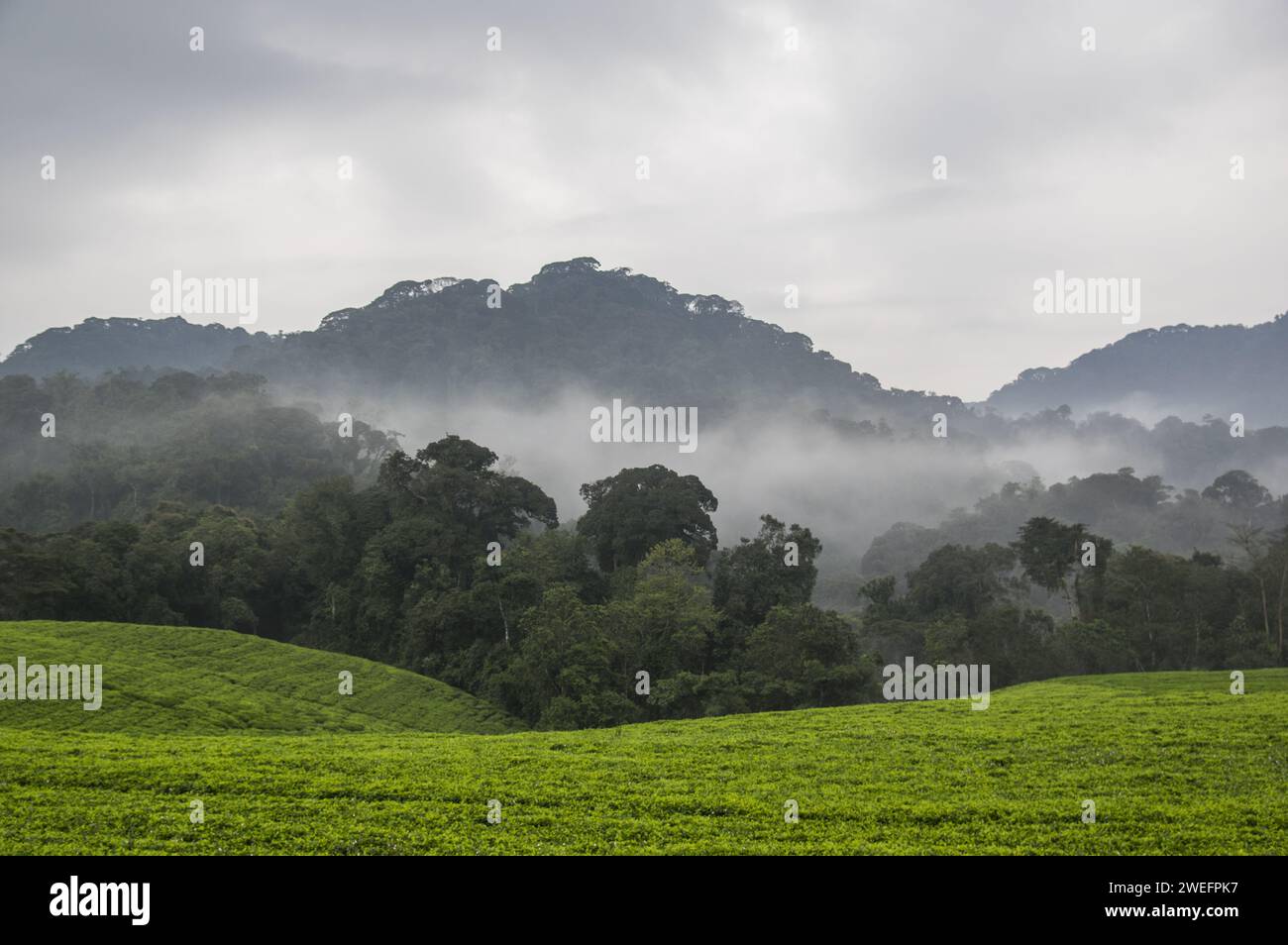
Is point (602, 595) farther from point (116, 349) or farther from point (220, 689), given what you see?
point (116, 349)

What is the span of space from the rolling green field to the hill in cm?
5

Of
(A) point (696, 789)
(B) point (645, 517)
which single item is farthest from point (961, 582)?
(A) point (696, 789)

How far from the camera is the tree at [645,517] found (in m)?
47.8

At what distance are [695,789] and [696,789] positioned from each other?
0.05ft

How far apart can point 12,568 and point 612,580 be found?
91.3 ft

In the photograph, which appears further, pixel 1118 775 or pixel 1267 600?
pixel 1267 600

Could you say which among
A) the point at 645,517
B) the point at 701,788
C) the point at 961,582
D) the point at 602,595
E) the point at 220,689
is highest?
the point at 645,517

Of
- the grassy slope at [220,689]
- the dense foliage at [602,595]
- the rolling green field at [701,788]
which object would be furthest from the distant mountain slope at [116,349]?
the rolling green field at [701,788]

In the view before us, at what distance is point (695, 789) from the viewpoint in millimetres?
14008

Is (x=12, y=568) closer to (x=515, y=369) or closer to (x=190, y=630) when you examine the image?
(x=190, y=630)

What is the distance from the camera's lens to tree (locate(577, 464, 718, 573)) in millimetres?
47750
